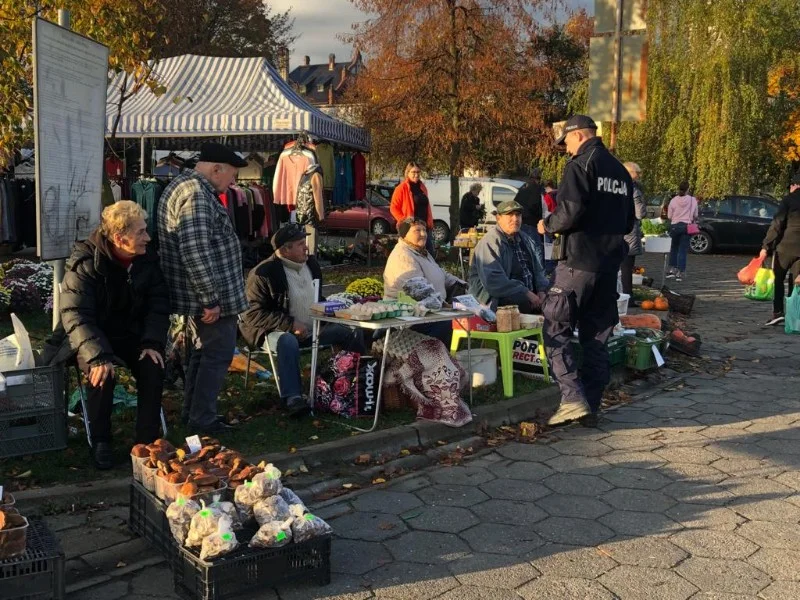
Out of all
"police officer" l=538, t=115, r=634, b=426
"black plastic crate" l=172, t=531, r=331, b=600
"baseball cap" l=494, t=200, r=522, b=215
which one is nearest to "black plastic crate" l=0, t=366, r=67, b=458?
"black plastic crate" l=172, t=531, r=331, b=600

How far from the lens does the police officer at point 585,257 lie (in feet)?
18.7

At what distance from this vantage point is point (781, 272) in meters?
10.2

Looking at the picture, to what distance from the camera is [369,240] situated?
616 inches

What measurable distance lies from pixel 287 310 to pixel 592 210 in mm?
2334

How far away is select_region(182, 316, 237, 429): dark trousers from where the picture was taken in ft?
17.1

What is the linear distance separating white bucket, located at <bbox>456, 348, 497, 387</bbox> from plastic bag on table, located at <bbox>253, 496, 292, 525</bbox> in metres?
3.09

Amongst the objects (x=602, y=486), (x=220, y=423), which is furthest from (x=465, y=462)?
(x=220, y=423)

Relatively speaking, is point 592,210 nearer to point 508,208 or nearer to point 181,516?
point 508,208

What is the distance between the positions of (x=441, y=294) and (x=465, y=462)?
177 cm

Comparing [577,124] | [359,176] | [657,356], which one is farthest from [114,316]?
[359,176]

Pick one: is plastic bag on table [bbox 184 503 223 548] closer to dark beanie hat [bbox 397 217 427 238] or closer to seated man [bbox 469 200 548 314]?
dark beanie hat [bbox 397 217 427 238]

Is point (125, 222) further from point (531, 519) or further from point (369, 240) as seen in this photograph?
point (369, 240)

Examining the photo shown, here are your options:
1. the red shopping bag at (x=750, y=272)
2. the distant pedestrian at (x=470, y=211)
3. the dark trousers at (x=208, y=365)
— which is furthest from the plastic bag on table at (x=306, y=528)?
the distant pedestrian at (x=470, y=211)

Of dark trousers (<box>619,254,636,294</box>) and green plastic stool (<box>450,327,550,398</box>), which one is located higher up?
dark trousers (<box>619,254,636,294</box>)
